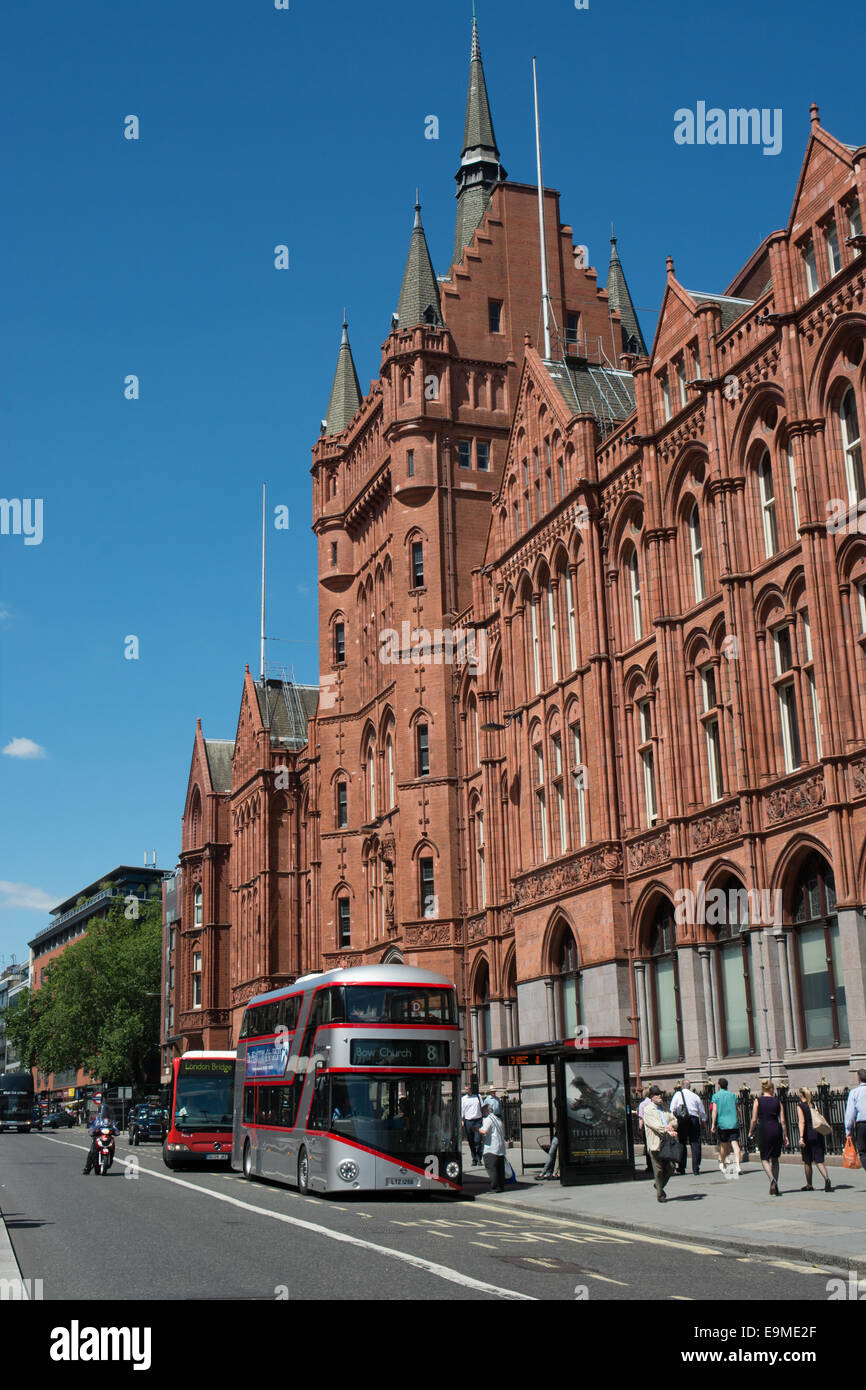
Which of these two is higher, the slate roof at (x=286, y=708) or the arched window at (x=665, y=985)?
the slate roof at (x=286, y=708)

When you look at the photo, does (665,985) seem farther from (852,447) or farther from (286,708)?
(286,708)

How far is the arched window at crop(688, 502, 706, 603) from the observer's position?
3475cm

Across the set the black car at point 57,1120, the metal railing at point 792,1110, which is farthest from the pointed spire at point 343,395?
the black car at point 57,1120

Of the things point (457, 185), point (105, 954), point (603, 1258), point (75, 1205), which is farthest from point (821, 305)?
point (105, 954)

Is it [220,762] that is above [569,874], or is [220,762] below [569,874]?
above

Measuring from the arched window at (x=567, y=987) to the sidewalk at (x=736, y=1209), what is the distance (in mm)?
10143

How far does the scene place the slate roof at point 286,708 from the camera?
83.2 m

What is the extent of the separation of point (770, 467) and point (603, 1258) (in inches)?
774

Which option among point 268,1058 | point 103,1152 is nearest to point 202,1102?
point 103,1152

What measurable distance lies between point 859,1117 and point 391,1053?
27.4 feet

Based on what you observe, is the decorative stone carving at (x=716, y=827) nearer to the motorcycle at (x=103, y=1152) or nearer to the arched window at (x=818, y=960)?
the arched window at (x=818, y=960)

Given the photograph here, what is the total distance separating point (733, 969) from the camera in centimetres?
3222

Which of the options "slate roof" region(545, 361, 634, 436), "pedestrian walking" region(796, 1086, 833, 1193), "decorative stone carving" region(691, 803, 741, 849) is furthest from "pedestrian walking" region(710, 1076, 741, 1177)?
"slate roof" region(545, 361, 634, 436)
